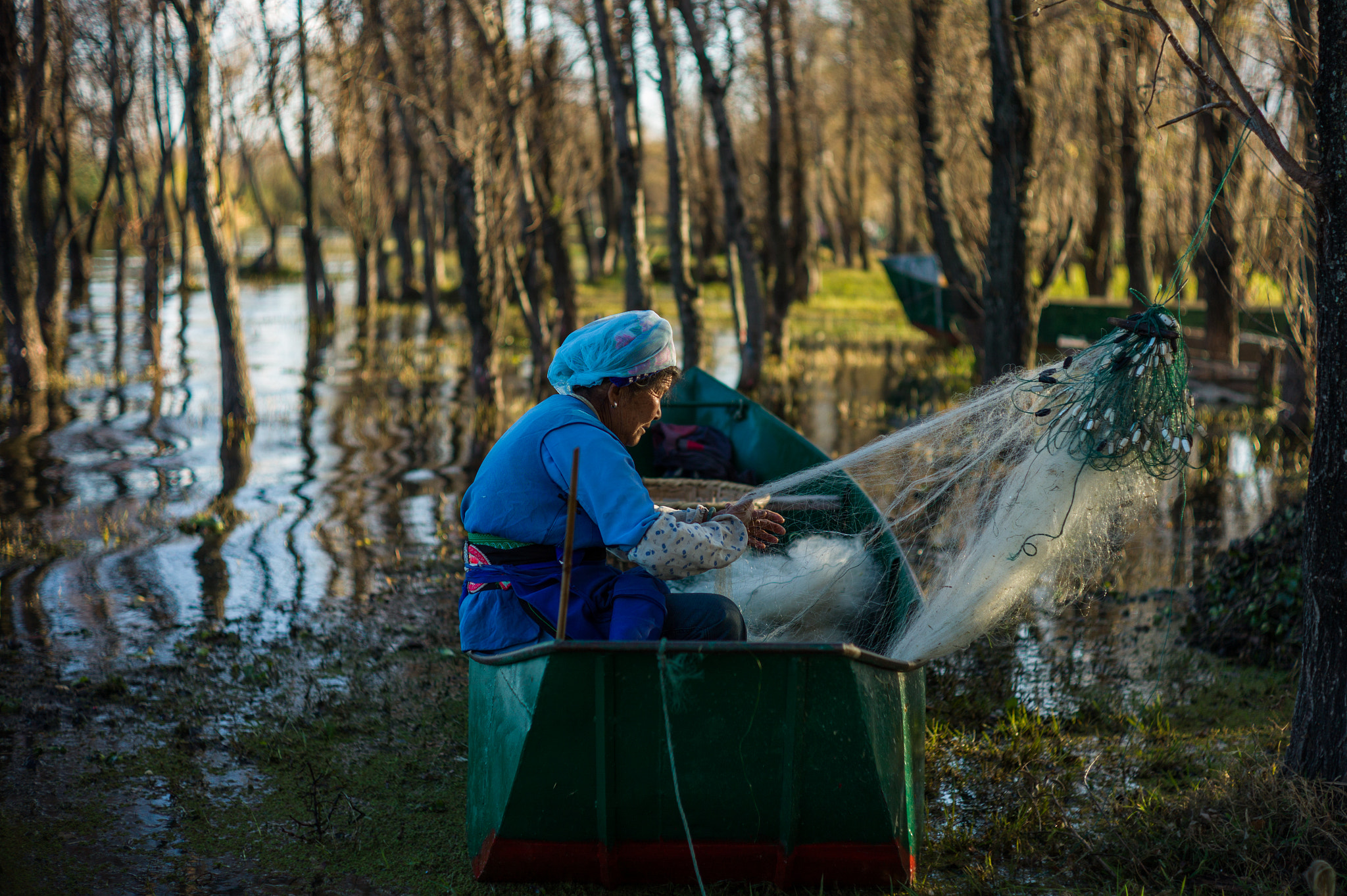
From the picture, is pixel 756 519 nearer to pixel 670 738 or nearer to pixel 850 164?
pixel 670 738

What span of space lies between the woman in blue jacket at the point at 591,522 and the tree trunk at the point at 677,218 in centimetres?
827

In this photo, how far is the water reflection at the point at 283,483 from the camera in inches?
226

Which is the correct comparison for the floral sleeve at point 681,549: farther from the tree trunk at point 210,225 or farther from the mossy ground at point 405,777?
the tree trunk at point 210,225

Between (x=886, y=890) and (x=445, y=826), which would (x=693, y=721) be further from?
(x=445, y=826)

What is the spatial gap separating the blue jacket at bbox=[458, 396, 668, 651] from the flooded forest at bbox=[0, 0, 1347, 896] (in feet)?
2.42

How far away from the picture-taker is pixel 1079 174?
15.9 metres

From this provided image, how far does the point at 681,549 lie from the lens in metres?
2.89

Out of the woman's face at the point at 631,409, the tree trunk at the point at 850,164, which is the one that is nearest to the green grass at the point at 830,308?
the tree trunk at the point at 850,164

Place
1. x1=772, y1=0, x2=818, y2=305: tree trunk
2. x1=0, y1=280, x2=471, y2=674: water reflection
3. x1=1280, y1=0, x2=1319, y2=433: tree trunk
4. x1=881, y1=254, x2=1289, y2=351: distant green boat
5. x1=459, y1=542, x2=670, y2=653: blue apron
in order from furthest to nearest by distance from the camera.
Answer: x1=772, y1=0, x2=818, y2=305: tree trunk → x1=881, y1=254, x2=1289, y2=351: distant green boat → x1=0, y1=280, x2=471, y2=674: water reflection → x1=1280, y1=0, x2=1319, y2=433: tree trunk → x1=459, y1=542, x2=670, y2=653: blue apron

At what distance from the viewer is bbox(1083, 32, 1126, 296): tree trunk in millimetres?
14039

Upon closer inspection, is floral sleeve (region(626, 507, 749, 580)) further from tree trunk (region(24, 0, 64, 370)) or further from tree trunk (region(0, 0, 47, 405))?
tree trunk (region(24, 0, 64, 370))

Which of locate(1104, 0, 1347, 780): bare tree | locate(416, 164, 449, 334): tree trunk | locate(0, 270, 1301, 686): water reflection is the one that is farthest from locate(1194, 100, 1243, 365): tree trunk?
locate(416, 164, 449, 334): tree trunk

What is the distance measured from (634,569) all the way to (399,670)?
2056 mm

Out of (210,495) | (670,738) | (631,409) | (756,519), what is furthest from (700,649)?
(210,495)
